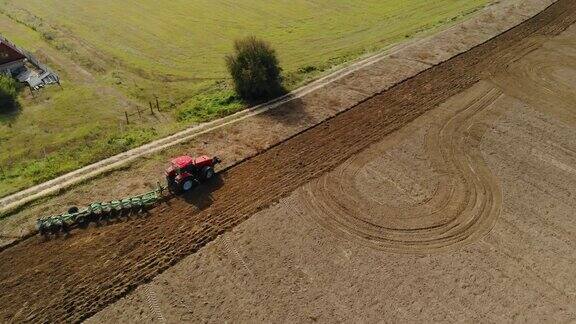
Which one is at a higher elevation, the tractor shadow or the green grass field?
the green grass field

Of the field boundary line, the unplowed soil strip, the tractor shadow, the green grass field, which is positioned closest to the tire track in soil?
the unplowed soil strip

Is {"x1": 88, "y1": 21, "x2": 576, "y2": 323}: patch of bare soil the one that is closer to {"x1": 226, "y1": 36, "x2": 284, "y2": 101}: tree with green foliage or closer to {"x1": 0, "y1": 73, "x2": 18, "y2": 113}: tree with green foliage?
{"x1": 226, "y1": 36, "x2": 284, "y2": 101}: tree with green foliage

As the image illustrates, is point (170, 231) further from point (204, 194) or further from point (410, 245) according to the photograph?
point (410, 245)

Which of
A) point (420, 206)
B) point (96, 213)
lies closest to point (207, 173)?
point (96, 213)

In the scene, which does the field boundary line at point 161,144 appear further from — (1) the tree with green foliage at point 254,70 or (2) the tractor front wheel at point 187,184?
(2) the tractor front wheel at point 187,184

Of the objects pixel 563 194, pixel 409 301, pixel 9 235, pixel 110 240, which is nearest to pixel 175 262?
pixel 110 240

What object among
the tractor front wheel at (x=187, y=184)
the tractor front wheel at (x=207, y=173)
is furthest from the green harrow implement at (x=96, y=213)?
the tractor front wheel at (x=207, y=173)
